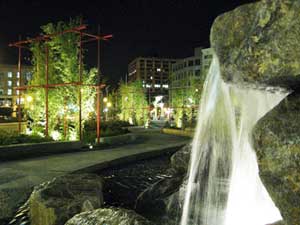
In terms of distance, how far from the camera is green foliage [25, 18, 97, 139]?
17938 millimetres

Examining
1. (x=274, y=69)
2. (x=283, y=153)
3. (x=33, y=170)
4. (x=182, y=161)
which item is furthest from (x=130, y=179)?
(x=274, y=69)

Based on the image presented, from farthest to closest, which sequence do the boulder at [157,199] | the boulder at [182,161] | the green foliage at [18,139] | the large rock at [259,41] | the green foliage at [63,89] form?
the green foliage at [63,89], the green foliage at [18,139], the boulder at [182,161], the boulder at [157,199], the large rock at [259,41]

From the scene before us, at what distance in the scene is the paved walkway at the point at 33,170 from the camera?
8125 mm

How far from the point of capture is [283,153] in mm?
3088

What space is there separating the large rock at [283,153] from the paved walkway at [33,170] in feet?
20.2

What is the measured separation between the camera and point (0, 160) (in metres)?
13.0

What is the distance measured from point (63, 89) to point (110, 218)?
13.7 meters

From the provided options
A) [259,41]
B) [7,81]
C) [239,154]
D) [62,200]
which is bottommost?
[62,200]

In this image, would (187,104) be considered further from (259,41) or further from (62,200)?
(259,41)

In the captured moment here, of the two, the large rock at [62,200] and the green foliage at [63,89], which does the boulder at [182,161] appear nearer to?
the large rock at [62,200]

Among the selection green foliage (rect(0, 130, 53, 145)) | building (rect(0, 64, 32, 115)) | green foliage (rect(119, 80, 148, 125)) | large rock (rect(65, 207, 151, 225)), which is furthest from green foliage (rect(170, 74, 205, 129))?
building (rect(0, 64, 32, 115))

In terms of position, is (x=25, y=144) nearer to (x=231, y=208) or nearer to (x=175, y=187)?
(x=175, y=187)

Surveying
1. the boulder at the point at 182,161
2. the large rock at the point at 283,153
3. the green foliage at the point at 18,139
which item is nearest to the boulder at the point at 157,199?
the boulder at the point at 182,161

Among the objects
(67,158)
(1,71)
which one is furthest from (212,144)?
(1,71)
